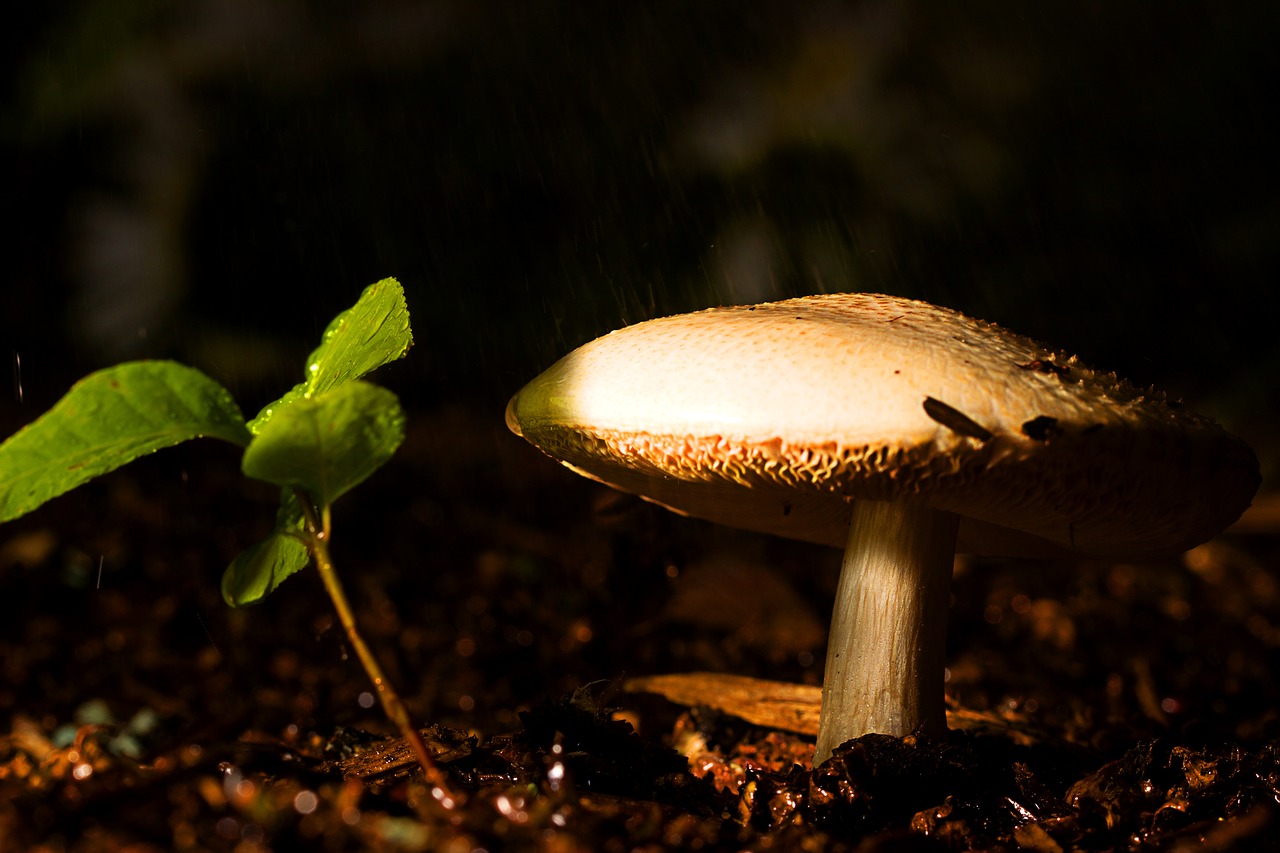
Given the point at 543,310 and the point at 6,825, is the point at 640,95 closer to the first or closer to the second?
the point at 543,310

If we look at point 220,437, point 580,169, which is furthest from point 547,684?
point 580,169

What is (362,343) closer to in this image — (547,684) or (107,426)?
(107,426)

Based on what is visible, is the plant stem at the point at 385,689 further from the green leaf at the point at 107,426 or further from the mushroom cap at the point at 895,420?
the mushroom cap at the point at 895,420

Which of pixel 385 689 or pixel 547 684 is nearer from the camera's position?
pixel 385 689

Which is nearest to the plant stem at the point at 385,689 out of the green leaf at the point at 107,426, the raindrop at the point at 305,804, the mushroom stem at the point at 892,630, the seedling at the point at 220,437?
the seedling at the point at 220,437

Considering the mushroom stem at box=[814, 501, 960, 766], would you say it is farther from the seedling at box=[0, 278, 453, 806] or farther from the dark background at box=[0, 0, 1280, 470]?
the dark background at box=[0, 0, 1280, 470]

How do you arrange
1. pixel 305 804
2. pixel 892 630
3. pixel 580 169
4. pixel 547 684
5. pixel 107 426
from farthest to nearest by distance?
pixel 580 169, pixel 547 684, pixel 892 630, pixel 107 426, pixel 305 804
